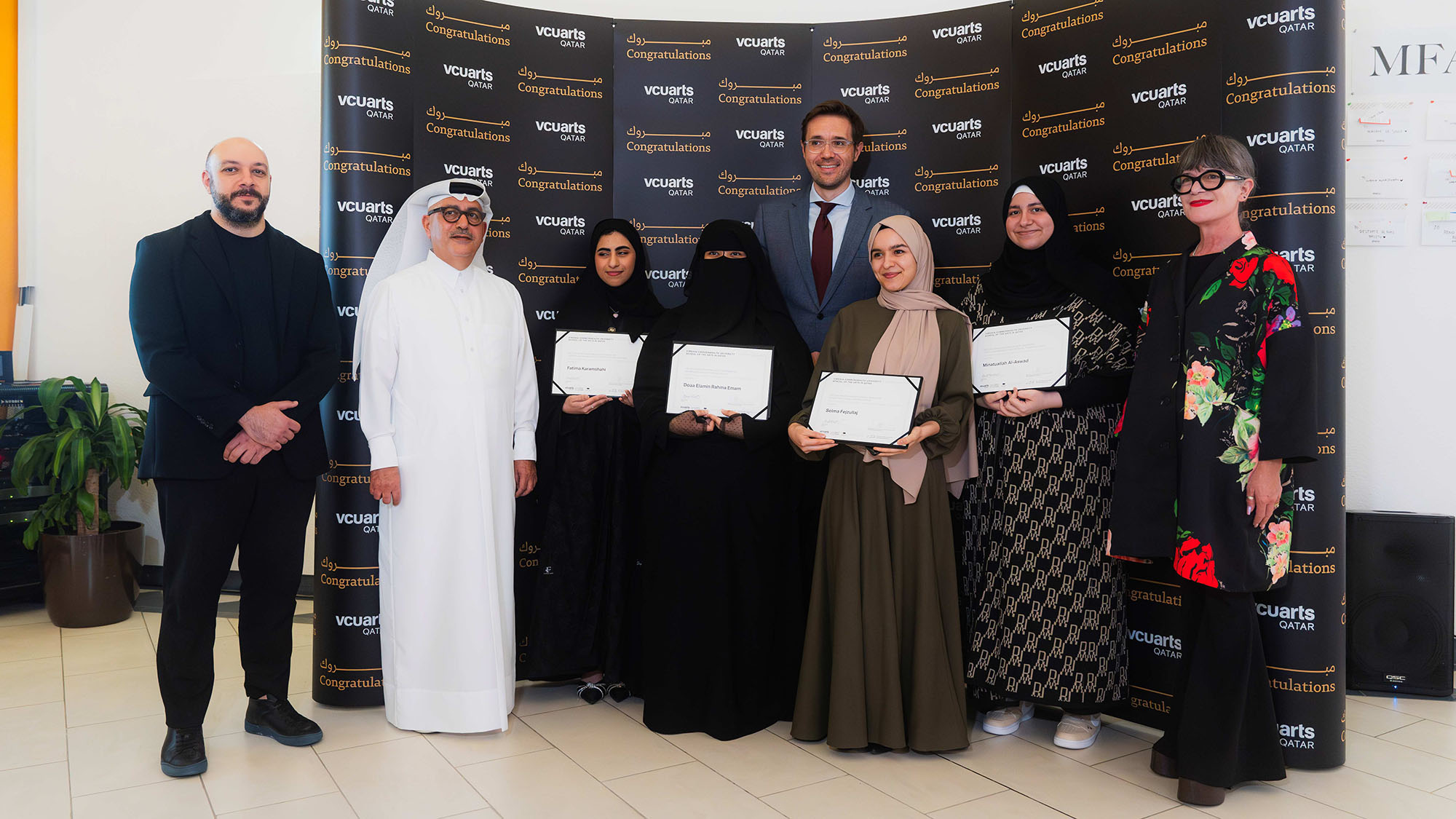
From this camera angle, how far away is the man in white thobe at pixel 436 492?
11.1 ft

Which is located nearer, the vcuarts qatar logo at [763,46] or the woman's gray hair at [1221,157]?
the woman's gray hair at [1221,157]

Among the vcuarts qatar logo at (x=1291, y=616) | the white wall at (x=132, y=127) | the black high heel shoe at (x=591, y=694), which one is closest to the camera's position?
the vcuarts qatar logo at (x=1291, y=616)

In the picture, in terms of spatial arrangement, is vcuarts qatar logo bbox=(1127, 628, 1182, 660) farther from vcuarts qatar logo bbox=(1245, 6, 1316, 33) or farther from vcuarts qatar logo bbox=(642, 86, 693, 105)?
vcuarts qatar logo bbox=(642, 86, 693, 105)

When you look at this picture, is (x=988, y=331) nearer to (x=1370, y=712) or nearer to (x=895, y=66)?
(x=895, y=66)

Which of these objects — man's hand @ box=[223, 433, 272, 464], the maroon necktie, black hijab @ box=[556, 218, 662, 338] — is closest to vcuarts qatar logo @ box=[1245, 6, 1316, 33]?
the maroon necktie

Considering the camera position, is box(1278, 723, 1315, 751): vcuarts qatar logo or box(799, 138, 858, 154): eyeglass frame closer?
box(1278, 723, 1315, 751): vcuarts qatar logo

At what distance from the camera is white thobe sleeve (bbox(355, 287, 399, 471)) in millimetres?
3389

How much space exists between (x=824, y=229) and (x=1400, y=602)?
283 cm

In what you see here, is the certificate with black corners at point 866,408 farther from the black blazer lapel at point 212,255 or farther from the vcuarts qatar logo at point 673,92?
the black blazer lapel at point 212,255

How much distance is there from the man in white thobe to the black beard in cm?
49

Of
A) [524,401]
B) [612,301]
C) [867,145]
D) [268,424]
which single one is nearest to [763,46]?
[867,145]

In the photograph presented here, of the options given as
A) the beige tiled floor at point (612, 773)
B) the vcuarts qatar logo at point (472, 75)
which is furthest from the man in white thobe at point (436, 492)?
the vcuarts qatar logo at point (472, 75)

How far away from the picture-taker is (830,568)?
3.23 metres

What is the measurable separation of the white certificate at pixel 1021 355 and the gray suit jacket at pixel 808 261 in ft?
2.07
